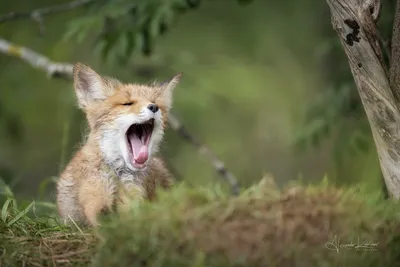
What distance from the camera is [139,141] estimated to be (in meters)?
5.85

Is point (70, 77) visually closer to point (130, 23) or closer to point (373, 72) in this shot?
point (130, 23)

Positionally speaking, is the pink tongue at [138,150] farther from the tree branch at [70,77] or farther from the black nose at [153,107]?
the tree branch at [70,77]

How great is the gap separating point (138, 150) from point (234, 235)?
1.72 m

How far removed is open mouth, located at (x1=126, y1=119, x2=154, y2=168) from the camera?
18.6ft

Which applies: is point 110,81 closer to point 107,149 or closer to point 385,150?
point 107,149

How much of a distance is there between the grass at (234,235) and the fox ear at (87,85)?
5.08 ft

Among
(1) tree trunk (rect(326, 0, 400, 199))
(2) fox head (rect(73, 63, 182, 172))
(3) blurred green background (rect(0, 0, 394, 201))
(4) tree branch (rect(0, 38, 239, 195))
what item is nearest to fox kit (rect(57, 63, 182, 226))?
(2) fox head (rect(73, 63, 182, 172))

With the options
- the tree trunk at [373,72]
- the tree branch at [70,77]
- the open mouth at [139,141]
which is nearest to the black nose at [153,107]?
the open mouth at [139,141]

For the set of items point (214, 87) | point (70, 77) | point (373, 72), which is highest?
point (373, 72)

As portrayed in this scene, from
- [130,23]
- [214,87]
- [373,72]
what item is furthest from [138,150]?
[214,87]

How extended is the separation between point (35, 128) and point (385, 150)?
31.0 feet

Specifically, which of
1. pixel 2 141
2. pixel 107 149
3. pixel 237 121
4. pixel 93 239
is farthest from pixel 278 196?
pixel 237 121

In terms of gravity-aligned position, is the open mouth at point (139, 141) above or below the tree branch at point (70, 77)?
above

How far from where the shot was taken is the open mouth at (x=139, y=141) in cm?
568
